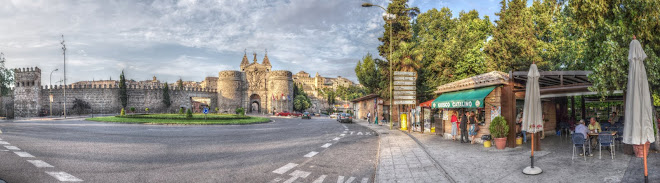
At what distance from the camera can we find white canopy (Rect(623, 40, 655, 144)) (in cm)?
571

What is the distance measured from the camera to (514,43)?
23.1 m

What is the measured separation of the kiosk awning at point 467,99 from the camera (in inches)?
473

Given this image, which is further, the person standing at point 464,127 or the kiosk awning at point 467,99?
the person standing at point 464,127

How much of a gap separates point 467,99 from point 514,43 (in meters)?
13.5

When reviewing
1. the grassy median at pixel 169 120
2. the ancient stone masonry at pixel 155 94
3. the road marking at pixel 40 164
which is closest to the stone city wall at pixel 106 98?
the ancient stone masonry at pixel 155 94

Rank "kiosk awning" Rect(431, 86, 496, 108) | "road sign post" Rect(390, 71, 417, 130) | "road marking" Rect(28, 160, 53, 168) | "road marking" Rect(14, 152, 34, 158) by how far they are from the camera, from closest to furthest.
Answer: "road marking" Rect(28, 160, 53, 168) → "road marking" Rect(14, 152, 34, 158) → "kiosk awning" Rect(431, 86, 496, 108) → "road sign post" Rect(390, 71, 417, 130)

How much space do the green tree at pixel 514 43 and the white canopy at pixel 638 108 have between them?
17680 mm

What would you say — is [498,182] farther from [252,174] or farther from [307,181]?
[252,174]

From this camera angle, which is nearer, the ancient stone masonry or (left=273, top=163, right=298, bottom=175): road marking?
(left=273, top=163, right=298, bottom=175): road marking

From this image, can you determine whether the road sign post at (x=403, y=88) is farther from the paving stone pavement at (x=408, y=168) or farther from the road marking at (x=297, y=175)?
the road marking at (x=297, y=175)

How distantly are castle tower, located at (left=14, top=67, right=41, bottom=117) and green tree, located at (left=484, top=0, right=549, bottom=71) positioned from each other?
6000 centimetres

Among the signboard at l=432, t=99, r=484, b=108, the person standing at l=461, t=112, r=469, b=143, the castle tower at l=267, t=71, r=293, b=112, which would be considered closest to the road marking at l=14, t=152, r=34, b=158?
the signboard at l=432, t=99, r=484, b=108

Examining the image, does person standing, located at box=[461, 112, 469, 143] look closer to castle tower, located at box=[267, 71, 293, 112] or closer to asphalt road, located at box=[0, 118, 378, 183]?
asphalt road, located at box=[0, 118, 378, 183]

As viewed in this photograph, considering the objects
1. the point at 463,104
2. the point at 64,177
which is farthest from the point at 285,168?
the point at 463,104
